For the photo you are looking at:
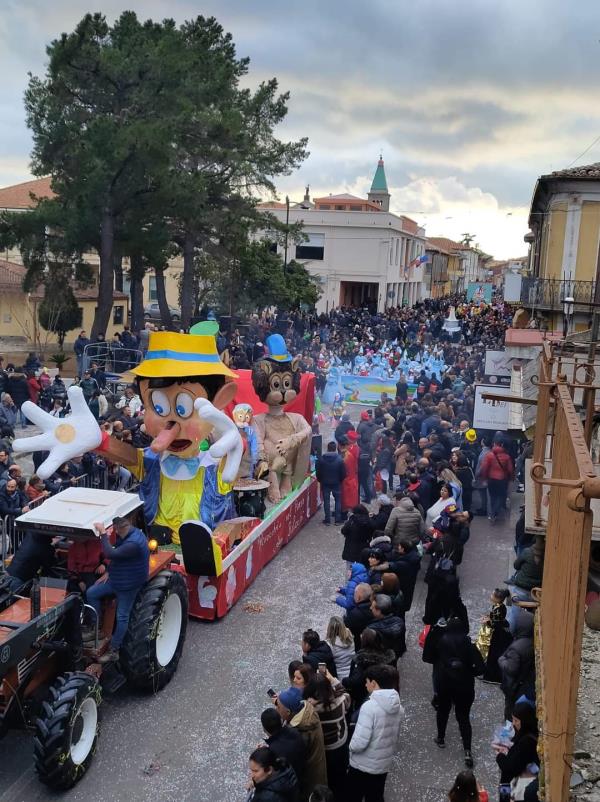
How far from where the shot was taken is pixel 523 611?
6387mm

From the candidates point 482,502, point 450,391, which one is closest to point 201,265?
point 450,391

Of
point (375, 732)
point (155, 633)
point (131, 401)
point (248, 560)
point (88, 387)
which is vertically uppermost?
point (88, 387)

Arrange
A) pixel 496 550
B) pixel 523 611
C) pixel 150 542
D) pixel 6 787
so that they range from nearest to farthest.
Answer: pixel 6 787
pixel 523 611
pixel 150 542
pixel 496 550

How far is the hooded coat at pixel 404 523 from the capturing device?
910 centimetres

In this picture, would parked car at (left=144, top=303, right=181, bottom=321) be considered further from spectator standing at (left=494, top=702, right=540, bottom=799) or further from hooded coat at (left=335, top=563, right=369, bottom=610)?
spectator standing at (left=494, top=702, right=540, bottom=799)

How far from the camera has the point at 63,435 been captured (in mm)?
7922

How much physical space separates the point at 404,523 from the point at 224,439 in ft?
7.92

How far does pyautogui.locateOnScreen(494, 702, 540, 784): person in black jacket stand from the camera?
4.64 meters

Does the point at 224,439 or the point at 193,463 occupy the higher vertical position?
the point at 224,439

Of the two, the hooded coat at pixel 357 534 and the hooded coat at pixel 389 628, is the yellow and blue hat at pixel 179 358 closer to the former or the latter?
the hooded coat at pixel 357 534

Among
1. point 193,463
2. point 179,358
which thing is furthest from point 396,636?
point 179,358

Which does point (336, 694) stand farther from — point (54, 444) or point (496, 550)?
point (496, 550)

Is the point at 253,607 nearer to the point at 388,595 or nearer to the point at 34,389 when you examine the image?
the point at 388,595

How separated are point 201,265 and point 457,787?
3280cm
